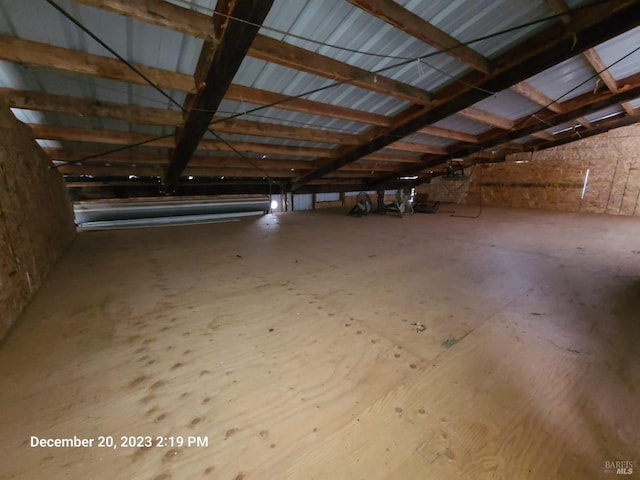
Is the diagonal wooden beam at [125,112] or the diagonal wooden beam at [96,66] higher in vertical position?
the diagonal wooden beam at [96,66]

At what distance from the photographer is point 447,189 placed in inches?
364

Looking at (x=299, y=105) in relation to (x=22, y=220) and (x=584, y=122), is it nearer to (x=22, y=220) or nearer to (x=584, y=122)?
(x=22, y=220)

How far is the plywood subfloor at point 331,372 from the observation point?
33.7 inches

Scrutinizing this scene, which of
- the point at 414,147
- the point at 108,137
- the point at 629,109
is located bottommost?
the point at 108,137

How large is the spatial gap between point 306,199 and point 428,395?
25.2 feet

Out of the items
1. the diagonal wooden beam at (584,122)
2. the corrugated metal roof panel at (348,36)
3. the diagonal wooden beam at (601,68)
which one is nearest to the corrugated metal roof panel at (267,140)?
the corrugated metal roof panel at (348,36)

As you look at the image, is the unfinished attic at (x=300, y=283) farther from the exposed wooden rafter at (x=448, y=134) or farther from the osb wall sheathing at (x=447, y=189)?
the osb wall sheathing at (x=447, y=189)

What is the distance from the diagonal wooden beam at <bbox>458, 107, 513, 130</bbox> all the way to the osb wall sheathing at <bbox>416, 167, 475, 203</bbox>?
391 centimetres

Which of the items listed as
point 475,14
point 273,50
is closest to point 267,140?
point 273,50

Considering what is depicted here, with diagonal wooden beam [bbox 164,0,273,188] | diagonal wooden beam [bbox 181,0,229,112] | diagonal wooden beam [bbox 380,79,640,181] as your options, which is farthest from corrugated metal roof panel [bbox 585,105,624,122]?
diagonal wooden beam [bbox 181,0,229,112]

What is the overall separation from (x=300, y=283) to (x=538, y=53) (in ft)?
11.0

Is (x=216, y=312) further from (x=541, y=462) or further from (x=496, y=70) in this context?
(x=496, y=70)

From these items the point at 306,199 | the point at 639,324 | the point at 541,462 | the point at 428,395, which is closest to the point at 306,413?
the point at 428,395

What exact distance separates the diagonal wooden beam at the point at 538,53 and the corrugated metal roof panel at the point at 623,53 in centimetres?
43
